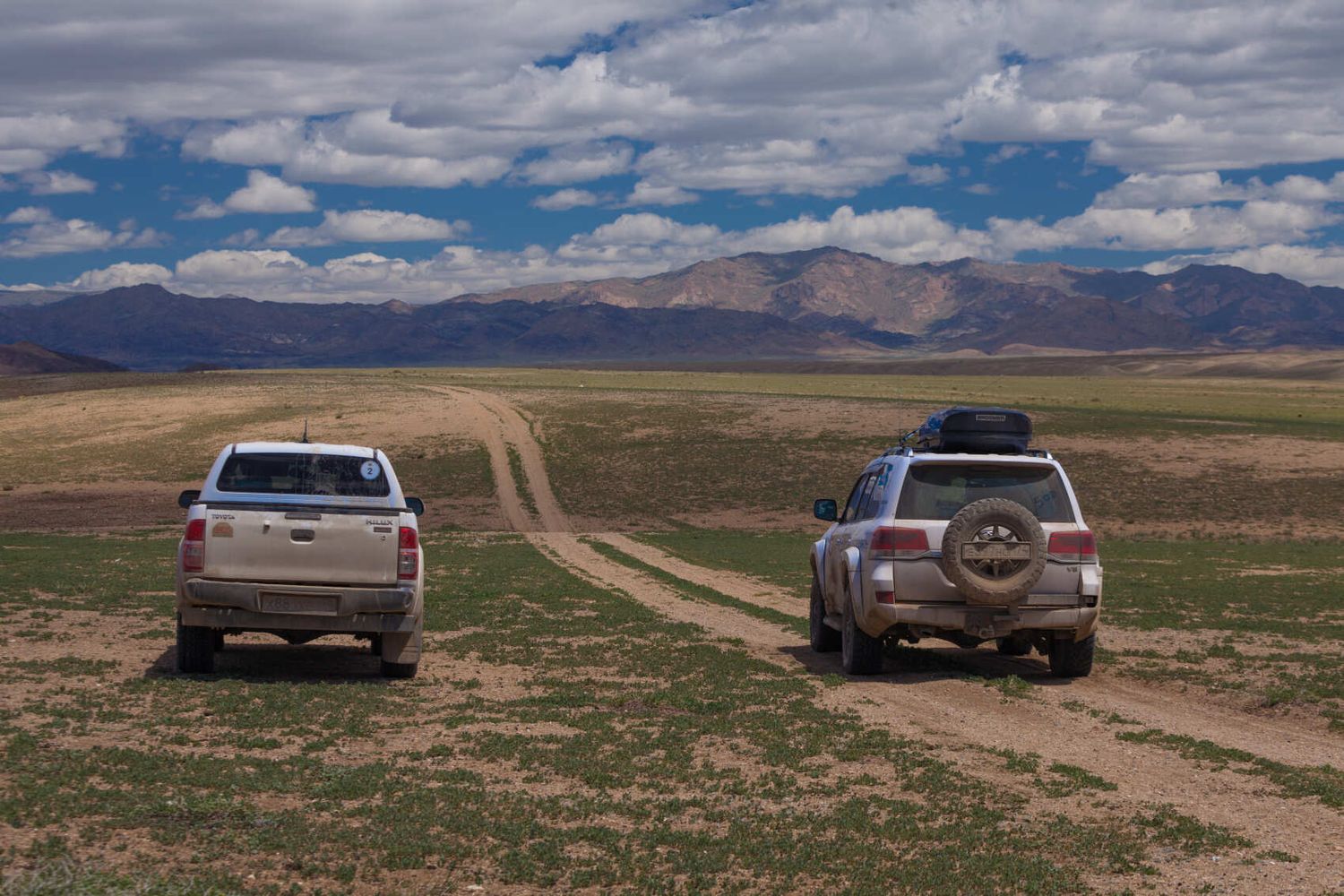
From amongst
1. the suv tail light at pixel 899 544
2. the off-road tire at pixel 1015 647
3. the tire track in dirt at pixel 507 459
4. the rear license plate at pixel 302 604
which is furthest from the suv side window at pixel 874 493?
the tire track in dirt at pixel 507 459

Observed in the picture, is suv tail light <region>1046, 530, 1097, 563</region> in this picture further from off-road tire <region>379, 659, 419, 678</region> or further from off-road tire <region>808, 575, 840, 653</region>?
off-road tire <region>379, 659, 419, 678</region>

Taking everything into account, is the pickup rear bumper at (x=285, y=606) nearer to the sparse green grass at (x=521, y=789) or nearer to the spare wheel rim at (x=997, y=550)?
the sparse green grass at (x=521, y=789)

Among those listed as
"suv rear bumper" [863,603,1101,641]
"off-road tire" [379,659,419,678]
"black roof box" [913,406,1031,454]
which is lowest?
"off-road tire" [379,659,419,678]

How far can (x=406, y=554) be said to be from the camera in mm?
13484

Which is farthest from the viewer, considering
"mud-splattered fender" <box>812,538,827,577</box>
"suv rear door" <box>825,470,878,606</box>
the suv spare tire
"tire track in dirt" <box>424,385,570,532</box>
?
"tire track in dirt" <box>424,385,570,532</box>

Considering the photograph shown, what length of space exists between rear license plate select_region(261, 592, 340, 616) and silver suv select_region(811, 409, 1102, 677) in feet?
17.6

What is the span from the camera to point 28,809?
8195 millimetres

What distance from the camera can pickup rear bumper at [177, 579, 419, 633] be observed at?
1310cm

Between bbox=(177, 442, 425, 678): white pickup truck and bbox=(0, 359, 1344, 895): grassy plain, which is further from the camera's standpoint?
bbox=(177, 442, 425, 678): white pickup truck

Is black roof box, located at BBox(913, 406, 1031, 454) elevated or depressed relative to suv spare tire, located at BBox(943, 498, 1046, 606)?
elevated

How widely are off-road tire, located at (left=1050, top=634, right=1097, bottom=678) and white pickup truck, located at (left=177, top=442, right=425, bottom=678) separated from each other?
22.3ft

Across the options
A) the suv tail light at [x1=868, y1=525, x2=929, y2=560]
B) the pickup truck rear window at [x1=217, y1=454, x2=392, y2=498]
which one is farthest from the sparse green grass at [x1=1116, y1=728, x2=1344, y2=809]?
the pickup truck rear window at [x1=217, y1=454, x2=392, y2=498]

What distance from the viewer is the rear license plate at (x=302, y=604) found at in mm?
13164

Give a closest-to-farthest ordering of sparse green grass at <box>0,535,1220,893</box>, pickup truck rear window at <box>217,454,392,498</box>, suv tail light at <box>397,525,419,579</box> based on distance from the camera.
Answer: sparse green grass at <box>0,535,1220,893</box> → suv tail light at <box>397,525,419,579</box> → pickup truck rear window at <box>217,454,392,498</box>
